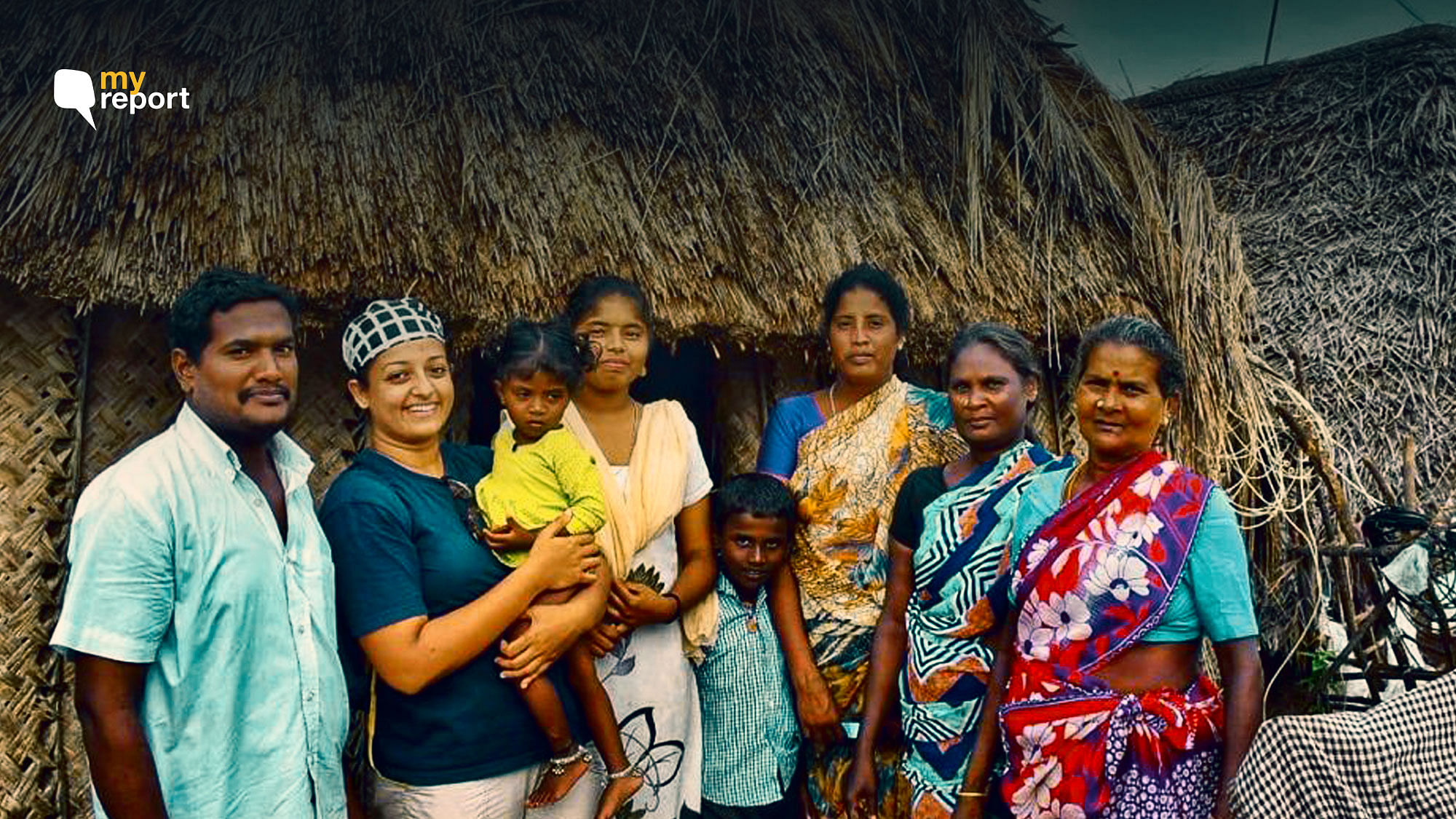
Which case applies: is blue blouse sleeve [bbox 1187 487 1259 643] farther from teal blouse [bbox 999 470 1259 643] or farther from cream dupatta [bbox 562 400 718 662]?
cream dupatta [bbox 562 400 718 662]

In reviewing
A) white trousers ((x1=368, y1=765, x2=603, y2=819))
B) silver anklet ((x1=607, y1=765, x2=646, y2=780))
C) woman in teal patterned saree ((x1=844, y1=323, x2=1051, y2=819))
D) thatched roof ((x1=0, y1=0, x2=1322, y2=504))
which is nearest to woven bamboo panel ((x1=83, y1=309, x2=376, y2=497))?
thatched roof ((x1=0, y1=0, x2=1322, y2=504))

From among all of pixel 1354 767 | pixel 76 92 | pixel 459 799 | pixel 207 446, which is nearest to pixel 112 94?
pixel 76 92

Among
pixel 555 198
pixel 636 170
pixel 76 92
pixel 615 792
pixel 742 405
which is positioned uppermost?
pixel 76 92

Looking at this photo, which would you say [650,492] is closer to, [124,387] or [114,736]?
[114,736]

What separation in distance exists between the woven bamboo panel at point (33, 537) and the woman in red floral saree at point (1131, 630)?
2604mm

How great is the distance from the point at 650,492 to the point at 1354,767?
166 centimetres

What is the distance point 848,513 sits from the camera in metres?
2.94

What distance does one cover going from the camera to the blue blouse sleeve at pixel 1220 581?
2.17 meters

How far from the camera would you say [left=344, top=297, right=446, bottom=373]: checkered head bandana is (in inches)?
93.8

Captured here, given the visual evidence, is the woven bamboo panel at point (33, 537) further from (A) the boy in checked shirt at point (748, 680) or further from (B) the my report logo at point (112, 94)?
(A) the boy in checked shirt at point (748, 680)

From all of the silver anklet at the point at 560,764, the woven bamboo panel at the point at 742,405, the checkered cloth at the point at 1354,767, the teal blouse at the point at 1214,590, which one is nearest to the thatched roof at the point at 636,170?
the woven bamboo panel at the point at 742,405

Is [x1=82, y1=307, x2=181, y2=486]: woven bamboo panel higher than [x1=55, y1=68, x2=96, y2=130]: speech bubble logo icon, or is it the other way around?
[x1=55, y1=68, x2=96, y2=130]: speech bubble logo icon

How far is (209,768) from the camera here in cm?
195

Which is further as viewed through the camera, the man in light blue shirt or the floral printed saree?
the floral printed saree
